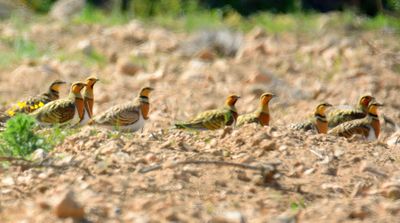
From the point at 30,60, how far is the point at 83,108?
6041mm

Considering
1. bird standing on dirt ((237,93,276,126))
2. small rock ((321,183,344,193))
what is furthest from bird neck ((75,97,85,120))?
small rock ((321,183,344,193))

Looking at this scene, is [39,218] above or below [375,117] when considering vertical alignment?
above

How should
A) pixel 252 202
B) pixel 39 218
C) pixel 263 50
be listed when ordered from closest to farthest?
pixel 39 218 → pixel 252 202 → pixel 263 50

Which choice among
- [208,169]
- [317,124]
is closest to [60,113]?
[317,124]

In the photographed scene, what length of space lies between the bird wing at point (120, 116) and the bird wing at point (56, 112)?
31 centimetres

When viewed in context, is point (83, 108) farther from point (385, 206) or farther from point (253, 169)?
point (385, 206)

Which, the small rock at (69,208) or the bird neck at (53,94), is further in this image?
the bird neck at (53,94)

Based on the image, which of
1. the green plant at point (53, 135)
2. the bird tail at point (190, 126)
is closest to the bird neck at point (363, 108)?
the bird tail at point (190, 126)

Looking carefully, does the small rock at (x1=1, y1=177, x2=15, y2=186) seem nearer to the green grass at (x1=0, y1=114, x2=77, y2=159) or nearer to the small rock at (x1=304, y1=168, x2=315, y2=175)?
the green grass at (x1=0, y1=114, x2=77, y2=159)

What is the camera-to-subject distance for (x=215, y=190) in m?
6.51

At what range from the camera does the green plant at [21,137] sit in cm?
743

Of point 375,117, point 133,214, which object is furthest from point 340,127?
point 133,214

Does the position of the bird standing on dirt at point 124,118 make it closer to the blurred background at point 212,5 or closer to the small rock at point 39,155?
the small rock at point 39,155

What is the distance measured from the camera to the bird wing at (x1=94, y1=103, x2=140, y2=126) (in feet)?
31.3
